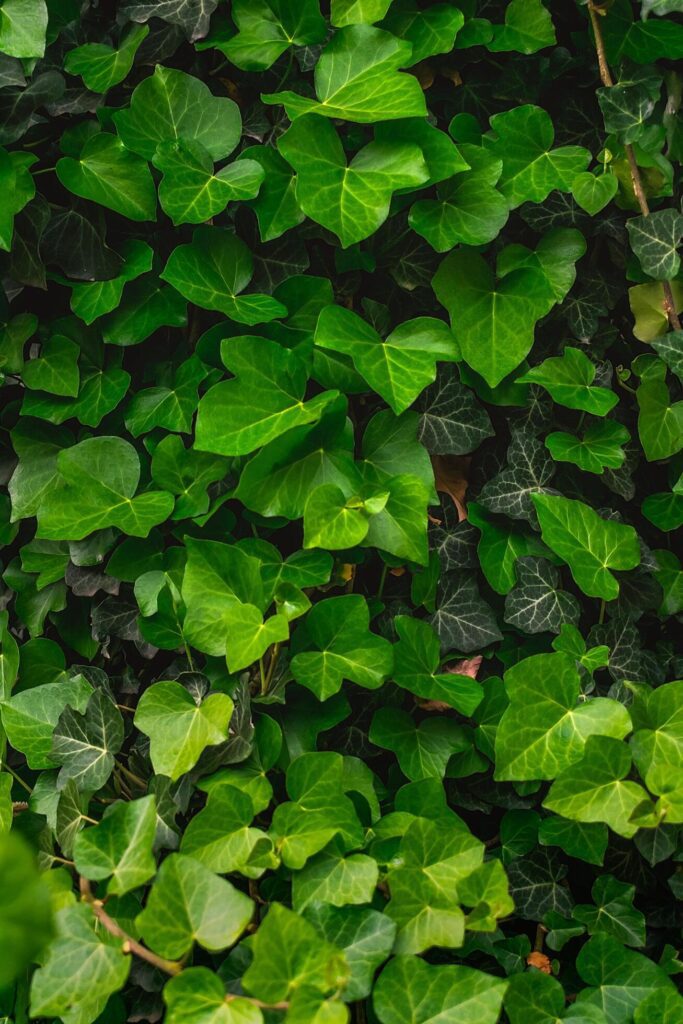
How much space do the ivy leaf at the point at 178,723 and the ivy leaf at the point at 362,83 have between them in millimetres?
689

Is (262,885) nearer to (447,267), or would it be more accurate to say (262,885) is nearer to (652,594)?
(652,594)

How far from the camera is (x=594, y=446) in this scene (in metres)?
1.28

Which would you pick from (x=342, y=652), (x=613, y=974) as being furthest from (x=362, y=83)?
(x=613, y=974)

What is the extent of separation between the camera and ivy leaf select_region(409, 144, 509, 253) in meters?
1.20

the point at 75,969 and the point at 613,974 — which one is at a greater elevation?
A: the point at 75,969

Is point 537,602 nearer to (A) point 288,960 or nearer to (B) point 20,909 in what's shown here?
(A) point 288,960

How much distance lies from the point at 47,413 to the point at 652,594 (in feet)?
2.80

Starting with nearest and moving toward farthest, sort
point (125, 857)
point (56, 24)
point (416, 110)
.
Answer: point (125, 857) → point (416, 110) → point (56, 24)

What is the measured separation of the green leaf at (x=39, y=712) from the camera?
1.20 metres

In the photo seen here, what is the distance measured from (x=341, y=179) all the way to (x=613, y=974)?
→ 1017 mm

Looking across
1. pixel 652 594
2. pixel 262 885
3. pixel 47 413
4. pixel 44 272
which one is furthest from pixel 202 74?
pixel 262 885

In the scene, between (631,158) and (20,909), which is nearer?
(20,909)

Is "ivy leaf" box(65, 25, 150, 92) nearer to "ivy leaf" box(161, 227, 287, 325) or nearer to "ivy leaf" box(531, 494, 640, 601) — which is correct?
"ivy leaf" box(161, 227, 287, 325)

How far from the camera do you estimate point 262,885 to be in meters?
1.14
